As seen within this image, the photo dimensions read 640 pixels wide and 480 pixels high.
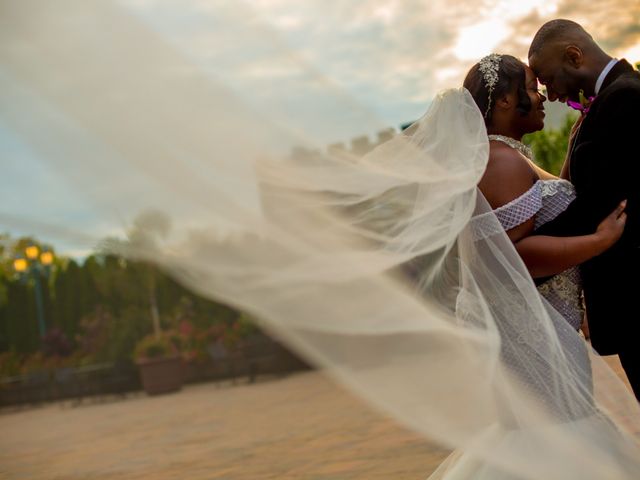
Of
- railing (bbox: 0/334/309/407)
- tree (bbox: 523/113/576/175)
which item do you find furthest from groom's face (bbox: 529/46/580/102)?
railing (bbox: 0/334/309/407)

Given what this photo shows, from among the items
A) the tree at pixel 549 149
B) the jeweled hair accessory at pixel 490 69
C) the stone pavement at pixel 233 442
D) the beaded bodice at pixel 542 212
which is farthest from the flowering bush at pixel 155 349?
the jeweled hair accessory at pixel 490 69

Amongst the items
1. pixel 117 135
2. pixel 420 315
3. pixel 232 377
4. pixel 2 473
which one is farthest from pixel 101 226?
pixel 232 377

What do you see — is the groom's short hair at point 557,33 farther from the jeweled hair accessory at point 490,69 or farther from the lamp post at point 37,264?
the lamp post at point 37,264

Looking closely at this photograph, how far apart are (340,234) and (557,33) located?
3.29 feet

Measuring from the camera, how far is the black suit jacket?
2.81 metres

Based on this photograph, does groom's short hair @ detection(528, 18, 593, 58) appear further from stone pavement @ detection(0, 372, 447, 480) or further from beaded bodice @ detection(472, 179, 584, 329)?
stone pavement @ detection(0, 372, 447, 480)

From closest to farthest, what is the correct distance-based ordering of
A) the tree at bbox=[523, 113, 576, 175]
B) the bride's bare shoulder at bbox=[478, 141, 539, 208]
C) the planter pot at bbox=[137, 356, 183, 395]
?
the bride's bare shoulder at bbox=[478, 141, 539, 208], the tree at bbox=[523, 113, 576, 175], the planter pot at bbox=[137, 356, 183, 395]

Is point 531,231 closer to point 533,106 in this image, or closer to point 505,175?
point 505,175

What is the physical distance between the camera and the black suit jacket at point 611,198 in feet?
9.23

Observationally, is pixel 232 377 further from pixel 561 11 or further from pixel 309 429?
pixel 561 11

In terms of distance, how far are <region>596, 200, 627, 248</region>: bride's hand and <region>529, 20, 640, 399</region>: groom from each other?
2cm

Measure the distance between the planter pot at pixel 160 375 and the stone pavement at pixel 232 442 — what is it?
2.32m

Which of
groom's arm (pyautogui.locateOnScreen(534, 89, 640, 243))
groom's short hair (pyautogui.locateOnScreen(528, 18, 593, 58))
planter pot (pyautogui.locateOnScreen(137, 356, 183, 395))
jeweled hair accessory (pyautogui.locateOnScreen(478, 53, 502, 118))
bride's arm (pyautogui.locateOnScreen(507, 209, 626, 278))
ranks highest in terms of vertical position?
groom's short hair (pyautogui.locateOnScreen(528, 18, 593, 58))

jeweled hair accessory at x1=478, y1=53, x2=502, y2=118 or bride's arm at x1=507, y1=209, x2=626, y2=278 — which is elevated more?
jeweled hair accessory at x1=478, y1=53, x2=502, y2=118
